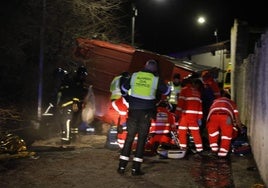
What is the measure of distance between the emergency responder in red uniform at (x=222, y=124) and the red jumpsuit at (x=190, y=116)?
0.31 metres

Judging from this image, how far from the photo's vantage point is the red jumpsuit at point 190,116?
360 inches

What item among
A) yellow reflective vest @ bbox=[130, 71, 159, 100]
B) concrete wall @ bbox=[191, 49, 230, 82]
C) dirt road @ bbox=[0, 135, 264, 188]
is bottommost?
dirt road @ bbox=[0, 135, 264, 188]

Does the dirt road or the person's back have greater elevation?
the person's back

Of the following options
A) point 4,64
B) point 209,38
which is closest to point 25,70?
point 4,64

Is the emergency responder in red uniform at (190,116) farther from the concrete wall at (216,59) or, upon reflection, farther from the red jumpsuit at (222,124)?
the concrete wall at (216,59)

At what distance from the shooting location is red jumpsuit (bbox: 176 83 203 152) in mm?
9141

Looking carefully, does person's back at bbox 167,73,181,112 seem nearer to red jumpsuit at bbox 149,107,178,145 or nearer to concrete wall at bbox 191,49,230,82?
red jumpsuit at bbox 149,107,178,145

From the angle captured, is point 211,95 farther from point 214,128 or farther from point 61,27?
point 61,27

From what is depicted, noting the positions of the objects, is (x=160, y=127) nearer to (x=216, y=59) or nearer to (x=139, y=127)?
(x=139, y=127)

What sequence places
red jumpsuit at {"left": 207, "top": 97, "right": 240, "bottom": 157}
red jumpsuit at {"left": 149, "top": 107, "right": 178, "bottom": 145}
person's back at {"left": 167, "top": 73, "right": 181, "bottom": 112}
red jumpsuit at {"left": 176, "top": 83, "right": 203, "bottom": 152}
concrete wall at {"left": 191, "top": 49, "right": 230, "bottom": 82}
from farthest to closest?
concrete wall at {"left": 191, "top": 49, "right": 230, "bottom": 82} → person's back at {"left": 167, "top": 73, "right": 181, "bottom": 112} → red jumpsuit at {"left": 176, "top": 83, "right": 203, "bottom": 152} → red jumpsuit at {"left": 149, "top": 107, "right": 178, "bottom": 145} → red jumpsuit at {"left": 207, "top": 97, "right": 240, "bottom": 157}

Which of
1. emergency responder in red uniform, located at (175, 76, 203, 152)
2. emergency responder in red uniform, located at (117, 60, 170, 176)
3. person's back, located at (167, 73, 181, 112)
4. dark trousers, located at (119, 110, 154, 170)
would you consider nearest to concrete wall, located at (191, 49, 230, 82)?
person's back, located at (167, 73, 181, 112)

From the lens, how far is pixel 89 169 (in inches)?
301

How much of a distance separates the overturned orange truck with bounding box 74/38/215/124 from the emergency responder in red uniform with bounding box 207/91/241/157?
4212 millimetres

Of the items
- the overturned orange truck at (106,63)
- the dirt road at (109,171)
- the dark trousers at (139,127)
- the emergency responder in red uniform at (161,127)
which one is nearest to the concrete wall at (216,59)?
the overturned orange truck at (106,63)
